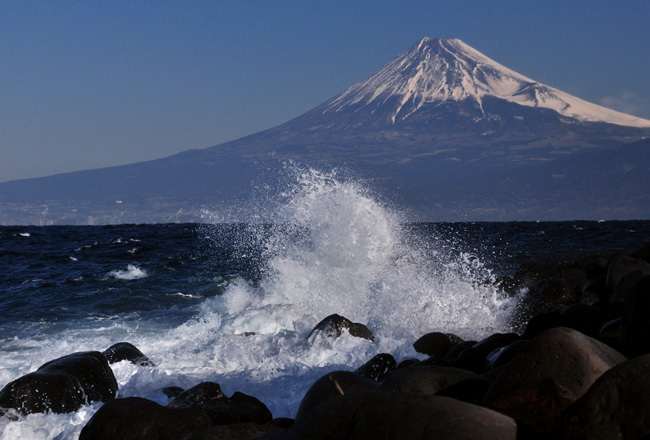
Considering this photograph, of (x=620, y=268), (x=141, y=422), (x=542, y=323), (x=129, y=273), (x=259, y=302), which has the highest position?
(x=141, y=422)

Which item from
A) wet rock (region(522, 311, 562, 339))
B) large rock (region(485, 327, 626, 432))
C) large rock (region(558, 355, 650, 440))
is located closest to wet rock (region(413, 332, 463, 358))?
wet rock (region(522, 311, 562, 339))

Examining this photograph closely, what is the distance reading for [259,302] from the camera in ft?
45.2

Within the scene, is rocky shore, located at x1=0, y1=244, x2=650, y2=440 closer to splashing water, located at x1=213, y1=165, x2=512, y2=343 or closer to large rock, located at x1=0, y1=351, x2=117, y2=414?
large rock, located at x1=0, y1=351, x2=117, y2=414

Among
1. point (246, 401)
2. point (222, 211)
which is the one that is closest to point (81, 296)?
point (246, 401)

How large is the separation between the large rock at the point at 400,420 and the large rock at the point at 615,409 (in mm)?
286

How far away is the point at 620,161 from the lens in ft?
627

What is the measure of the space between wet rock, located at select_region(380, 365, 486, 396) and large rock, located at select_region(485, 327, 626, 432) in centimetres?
39

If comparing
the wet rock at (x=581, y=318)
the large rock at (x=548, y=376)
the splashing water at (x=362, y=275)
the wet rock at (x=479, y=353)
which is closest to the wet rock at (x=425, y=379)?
the large rock at (x=548, y=376)

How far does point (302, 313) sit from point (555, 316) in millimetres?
5458

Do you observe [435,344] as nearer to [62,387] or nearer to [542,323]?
[542,323]

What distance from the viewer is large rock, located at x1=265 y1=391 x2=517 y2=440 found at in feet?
8.61

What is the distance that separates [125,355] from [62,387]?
1.96 metres

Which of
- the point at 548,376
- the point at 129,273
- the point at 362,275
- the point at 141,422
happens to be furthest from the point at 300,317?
the point at 129,273

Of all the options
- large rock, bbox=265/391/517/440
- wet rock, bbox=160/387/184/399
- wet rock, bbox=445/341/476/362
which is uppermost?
large rock, bbox=265/391/517/440
